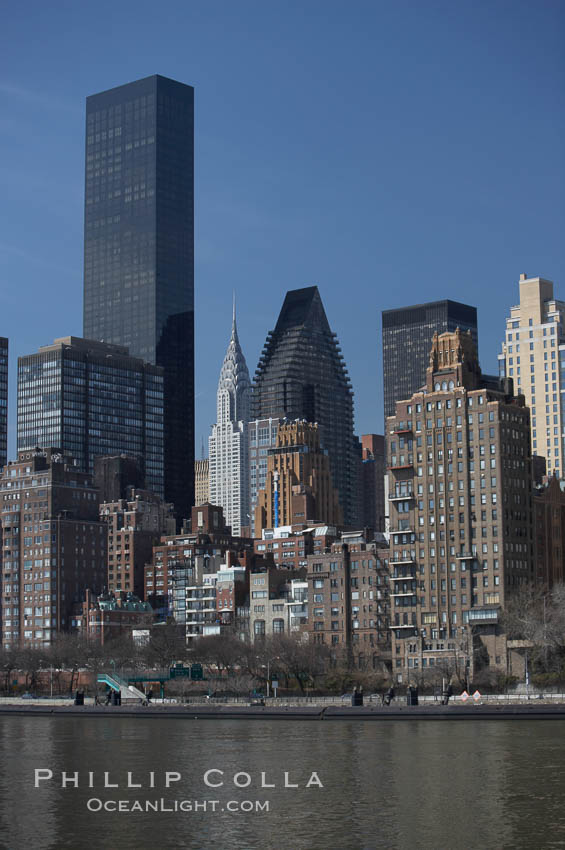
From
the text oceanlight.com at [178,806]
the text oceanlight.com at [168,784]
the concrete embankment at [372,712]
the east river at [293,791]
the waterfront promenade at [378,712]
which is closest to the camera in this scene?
the east river at [293,791]

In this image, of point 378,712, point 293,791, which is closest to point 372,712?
point 378,712

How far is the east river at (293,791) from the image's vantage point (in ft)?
243

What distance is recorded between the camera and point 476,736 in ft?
445

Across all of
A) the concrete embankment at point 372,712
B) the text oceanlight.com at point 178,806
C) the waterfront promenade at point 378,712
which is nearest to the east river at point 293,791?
the text oceanlight.com at point 178,806

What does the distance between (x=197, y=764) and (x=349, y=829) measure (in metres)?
38.4

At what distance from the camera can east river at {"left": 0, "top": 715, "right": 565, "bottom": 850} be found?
74125 mm

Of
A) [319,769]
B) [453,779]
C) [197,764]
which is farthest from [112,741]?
[453,779]

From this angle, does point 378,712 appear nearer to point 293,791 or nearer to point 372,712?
point 372,712

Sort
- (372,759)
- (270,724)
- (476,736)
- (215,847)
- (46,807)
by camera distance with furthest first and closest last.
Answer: (270,724), (476,736), (372,759), (46,807), (215,847)

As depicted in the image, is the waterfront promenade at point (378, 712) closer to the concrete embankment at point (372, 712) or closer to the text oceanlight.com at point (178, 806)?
the concrete embankment at point (372, 712)

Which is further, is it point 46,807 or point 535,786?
point 535,786

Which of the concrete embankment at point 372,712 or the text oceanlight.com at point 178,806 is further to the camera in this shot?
the concrete embankment at point 372,712

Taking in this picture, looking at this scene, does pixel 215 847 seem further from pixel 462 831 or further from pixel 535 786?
pixel 535 786

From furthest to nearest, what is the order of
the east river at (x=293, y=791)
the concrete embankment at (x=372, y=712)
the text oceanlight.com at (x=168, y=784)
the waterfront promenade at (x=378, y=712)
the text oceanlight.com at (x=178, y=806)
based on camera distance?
the waterfront promenade at (x=378, y=712)
the concrete embankment at (x=372, y=712)
the text oceanlight.com at (x=168, y=784)
the text oceanlight.com at (x=178, y=806)
the east river at (x=293, y=791)
